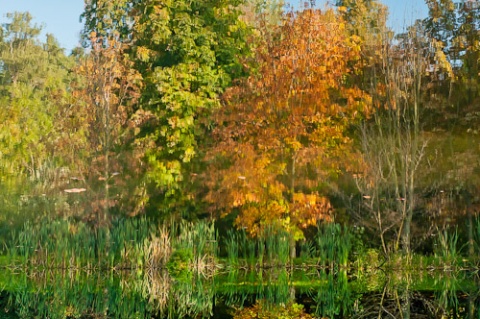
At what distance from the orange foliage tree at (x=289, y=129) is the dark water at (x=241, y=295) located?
1.71 meters

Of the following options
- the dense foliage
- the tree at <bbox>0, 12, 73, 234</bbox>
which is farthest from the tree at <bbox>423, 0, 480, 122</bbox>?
the tree at <bbox>0, 12, 73, 234</bbox>

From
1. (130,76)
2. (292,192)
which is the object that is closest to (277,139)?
(292,192)

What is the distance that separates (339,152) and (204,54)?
5.77 m

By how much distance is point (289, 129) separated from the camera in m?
17.4

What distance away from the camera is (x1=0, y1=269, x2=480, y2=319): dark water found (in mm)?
11945

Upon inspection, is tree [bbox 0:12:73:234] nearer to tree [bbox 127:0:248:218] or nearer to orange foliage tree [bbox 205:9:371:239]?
tree [bbox 127:0:248:218]

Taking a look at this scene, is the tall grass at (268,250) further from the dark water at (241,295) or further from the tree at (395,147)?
the tree at (395,147)

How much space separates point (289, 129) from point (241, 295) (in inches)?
202

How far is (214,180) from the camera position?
60.4 feet

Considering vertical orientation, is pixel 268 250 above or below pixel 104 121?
below

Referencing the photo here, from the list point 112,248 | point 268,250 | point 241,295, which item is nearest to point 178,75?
point 112,248

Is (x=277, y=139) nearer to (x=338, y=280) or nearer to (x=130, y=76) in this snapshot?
(x=338, y=280)

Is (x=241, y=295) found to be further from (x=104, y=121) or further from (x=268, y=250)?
(x=104, y=121)

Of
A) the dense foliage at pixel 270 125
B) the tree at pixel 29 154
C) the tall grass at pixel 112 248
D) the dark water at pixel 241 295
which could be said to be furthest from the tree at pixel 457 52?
the tree at pixel 29 154
